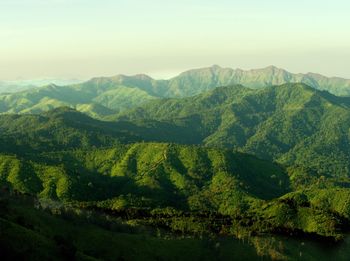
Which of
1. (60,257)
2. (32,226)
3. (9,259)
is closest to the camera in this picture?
(9,259)

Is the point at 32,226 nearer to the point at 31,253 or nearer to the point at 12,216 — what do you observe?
the point at 12,216

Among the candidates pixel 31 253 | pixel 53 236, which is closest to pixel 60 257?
pixel 31 253

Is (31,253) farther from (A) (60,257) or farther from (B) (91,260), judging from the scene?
(B) (91,260)

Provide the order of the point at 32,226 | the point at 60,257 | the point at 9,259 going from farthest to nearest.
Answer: the point at 32,226
the point at 60,257
the point at 9,259

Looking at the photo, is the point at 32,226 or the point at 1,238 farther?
the point at 32,226

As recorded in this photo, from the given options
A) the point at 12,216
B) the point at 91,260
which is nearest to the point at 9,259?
the point at 91,260

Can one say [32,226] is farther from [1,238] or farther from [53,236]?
[1,238]

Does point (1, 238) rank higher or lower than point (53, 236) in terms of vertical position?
higher

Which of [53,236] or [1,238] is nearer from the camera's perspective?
[1,238]
